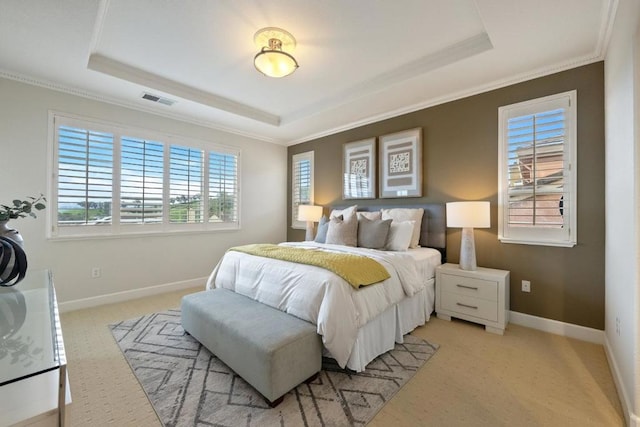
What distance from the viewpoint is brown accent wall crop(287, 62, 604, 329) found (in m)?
2.42

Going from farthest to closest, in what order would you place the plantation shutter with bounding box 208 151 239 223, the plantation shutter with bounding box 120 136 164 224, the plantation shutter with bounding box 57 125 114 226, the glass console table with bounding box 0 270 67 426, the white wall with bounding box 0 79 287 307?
the plantation shutter with bounding box 208 151 239 223 → the plantation shutter with bounding box 120 136 164 224 → the plantation shutter with bounding box 57 125 114 226 → the white wall with bounding box 0 79 287 307 → the glass console table with bounding box 0 270 67 426

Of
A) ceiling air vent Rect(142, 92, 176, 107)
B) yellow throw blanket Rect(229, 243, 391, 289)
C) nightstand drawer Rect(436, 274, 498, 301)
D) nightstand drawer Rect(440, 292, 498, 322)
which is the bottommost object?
nightstand drawer Rect(440, 292, 498, 322)

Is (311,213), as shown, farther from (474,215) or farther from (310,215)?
(474,215)

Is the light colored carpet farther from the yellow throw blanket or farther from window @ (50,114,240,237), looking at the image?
window @ (50,114,240,237)

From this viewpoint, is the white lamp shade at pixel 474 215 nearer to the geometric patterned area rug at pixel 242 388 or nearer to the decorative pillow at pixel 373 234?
the decorative pillow at pixel 373 234

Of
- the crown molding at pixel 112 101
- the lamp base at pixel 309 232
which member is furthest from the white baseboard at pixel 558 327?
the crown molding at pixel 112 101

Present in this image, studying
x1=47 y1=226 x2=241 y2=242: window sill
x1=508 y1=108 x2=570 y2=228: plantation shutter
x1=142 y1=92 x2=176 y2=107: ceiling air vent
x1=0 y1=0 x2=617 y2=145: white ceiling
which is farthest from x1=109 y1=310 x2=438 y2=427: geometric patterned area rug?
x1=142 y1=92 x2=176 y2=107: ceiling air vent

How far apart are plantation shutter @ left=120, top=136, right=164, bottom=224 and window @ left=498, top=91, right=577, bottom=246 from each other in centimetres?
431

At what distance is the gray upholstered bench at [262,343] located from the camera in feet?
5.20

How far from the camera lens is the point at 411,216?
3373 mm

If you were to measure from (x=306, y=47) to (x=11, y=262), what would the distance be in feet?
8.99

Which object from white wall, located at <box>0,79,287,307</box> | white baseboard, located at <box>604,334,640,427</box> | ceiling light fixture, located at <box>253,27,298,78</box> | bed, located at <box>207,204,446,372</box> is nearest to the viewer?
white baseboard, located at <box>604,334,640,427</box>

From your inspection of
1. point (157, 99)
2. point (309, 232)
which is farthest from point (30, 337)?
point (309, 232)

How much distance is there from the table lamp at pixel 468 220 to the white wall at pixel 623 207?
874 mm
